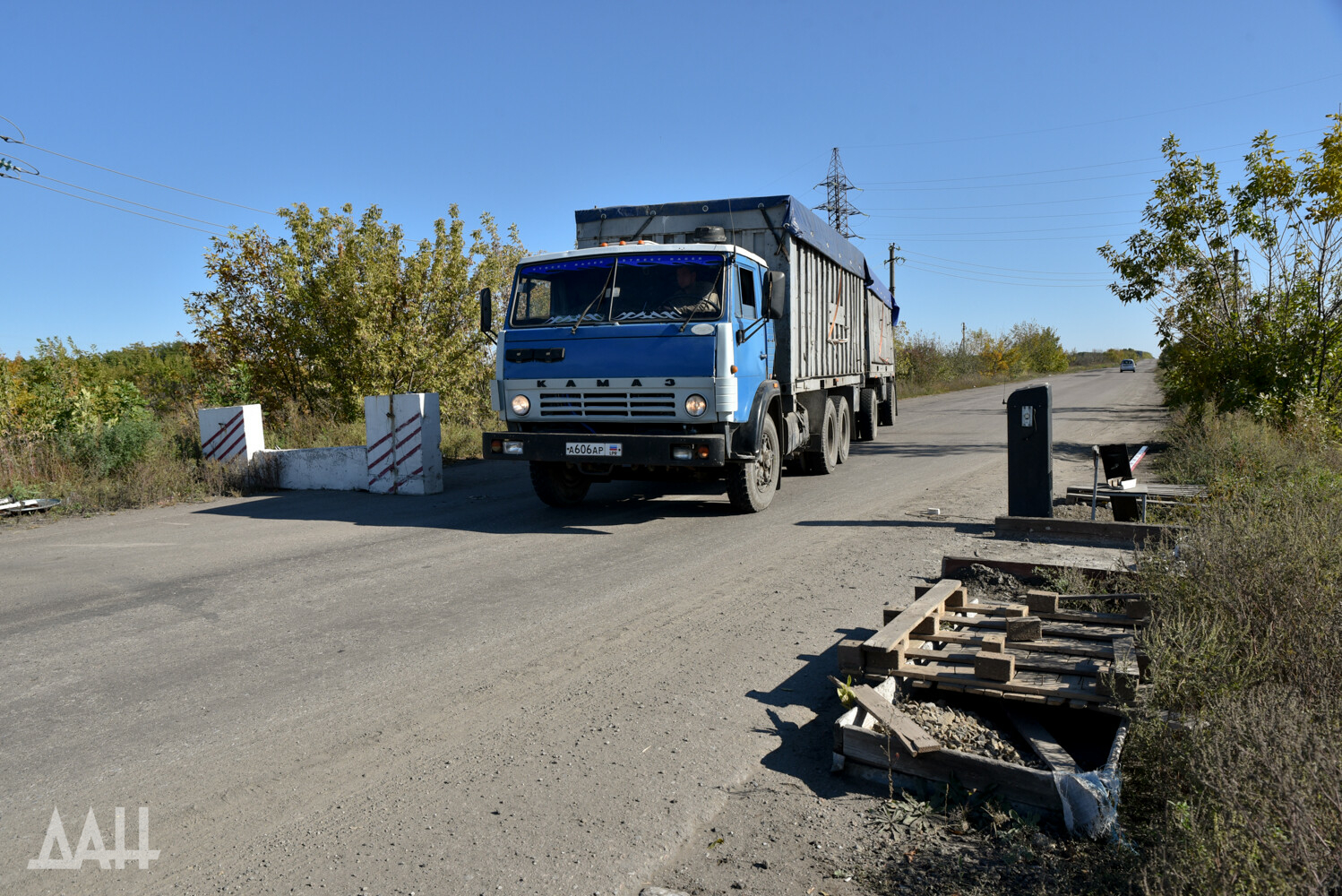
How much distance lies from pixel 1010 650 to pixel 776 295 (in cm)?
534

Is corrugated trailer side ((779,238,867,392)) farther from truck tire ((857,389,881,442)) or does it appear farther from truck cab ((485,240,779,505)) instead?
truck cab ((485,240,779,505))

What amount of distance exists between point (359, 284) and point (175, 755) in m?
14.4

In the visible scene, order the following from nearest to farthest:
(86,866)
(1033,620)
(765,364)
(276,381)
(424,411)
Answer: (86,866) → (1033,620) → (765,364) → (424,411) → (276,381)

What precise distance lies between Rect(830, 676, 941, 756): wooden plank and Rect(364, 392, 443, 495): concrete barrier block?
8.47 m

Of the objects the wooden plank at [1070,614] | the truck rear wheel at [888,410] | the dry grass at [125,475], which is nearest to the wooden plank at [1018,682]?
the wooden plank at [1070,614]

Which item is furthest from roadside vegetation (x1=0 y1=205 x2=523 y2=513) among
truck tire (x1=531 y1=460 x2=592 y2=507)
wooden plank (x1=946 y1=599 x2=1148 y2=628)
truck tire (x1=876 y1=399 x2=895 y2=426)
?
wooden plank (x1=946 y1=599 x2=1148 y2=628)

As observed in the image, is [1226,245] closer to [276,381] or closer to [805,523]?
[805,523]

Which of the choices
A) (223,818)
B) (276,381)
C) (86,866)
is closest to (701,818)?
(223,818)

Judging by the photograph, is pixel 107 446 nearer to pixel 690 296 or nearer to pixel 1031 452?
pixel 690 296

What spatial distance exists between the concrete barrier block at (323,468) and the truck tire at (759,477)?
214 inches

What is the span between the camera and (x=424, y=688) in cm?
431

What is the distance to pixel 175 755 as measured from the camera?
11.7 feet

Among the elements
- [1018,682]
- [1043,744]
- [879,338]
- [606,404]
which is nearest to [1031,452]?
[606,404]

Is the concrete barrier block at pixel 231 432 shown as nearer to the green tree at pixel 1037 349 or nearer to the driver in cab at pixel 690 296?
the driver in cab at pixel 690 296
